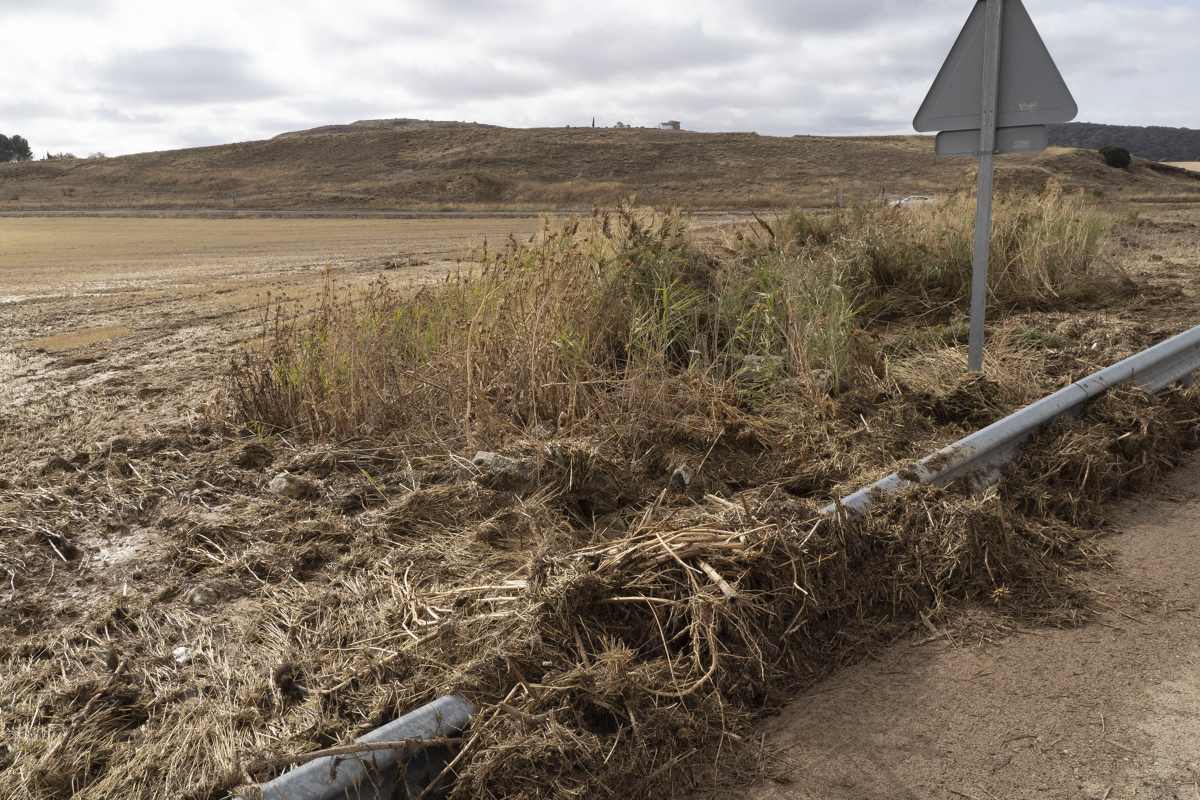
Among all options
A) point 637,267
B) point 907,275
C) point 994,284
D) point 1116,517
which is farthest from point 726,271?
point 1116,517

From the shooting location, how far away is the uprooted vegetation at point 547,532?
9.97 ft

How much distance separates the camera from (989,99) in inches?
251

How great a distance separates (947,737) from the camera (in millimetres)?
3084

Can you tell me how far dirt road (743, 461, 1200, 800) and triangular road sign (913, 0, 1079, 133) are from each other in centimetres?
339

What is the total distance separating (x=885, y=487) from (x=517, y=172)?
63468 millimetres

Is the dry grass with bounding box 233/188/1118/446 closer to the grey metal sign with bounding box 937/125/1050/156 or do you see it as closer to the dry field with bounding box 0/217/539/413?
the dry field with bounding box 0/217/539/413

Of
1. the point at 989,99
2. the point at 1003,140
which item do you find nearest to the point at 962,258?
the point at 1003,140

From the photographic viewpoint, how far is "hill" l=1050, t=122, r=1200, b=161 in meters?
114

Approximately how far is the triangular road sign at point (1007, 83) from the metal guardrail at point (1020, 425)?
156cm

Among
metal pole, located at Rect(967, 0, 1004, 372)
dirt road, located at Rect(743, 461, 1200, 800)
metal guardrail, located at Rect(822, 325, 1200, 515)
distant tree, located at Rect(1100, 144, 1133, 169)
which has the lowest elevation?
dirt road, located at Rect(743, 461, 1200, 800)

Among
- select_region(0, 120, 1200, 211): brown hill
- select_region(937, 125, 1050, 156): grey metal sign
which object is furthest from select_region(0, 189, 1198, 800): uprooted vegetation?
select_region(0, 120, 1200, 211): brown hill

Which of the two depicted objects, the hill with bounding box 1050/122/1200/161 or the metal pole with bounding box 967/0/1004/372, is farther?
the hill with bounding box 1050/122/1200/161

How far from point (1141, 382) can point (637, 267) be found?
3535 mm

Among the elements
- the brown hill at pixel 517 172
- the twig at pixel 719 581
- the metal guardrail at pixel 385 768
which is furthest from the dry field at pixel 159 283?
the brown hill at pixel 517 172
